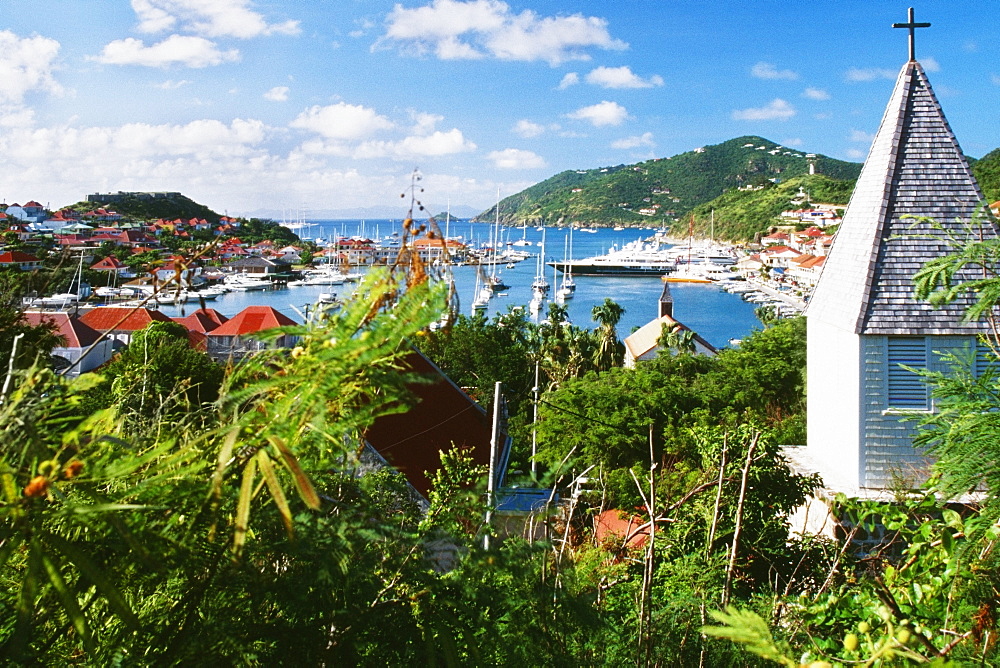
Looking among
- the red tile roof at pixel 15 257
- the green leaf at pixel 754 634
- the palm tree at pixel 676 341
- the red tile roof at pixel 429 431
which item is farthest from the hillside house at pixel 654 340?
the red tile roof at pixel 15 257

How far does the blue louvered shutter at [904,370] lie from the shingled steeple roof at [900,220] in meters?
0.21

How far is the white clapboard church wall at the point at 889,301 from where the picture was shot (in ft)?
33.3

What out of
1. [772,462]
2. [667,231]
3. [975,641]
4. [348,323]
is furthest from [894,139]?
[667,231]

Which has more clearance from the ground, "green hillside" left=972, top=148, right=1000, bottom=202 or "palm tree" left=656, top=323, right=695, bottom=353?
"green hillside" left=972, top=148, right=1000, bottom=202

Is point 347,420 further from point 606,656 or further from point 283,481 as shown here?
point 606,656

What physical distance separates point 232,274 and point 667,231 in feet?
373

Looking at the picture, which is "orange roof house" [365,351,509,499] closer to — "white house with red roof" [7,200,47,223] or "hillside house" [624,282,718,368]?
"hillside house" [624,282,718,368]

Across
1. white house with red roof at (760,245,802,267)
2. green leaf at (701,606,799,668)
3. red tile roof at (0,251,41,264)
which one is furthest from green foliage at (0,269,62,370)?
white house with red roof at (760,245,802,267)

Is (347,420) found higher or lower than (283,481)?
higher

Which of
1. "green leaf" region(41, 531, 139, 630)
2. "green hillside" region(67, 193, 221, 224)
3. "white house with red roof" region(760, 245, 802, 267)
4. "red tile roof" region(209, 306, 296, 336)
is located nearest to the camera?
"green leaf" region(41, 531, 139, 630)

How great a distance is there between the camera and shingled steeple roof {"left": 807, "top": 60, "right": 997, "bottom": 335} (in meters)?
10.1

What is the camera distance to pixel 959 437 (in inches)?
160

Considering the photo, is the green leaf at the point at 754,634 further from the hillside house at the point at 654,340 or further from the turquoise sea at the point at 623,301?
the turquoise sea at the point at 623,301

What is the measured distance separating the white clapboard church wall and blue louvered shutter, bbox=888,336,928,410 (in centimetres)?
1
